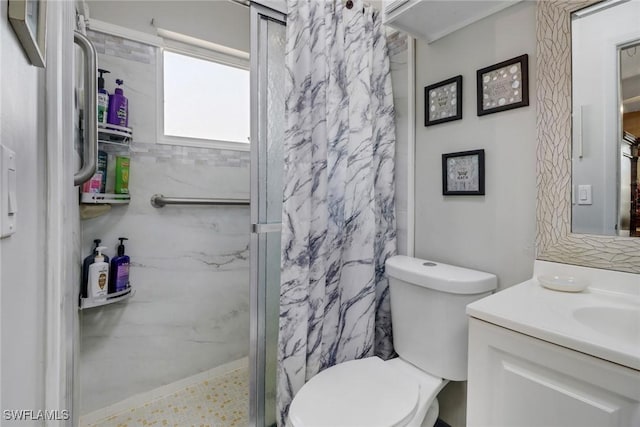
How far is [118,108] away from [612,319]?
2.13 m

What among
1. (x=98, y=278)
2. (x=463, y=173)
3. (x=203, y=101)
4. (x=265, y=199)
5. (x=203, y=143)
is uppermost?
(x=203, y=101)

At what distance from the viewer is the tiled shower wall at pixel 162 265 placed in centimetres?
158

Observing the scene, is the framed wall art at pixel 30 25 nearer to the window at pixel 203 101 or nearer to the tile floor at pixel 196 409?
the window at pixel 203 101

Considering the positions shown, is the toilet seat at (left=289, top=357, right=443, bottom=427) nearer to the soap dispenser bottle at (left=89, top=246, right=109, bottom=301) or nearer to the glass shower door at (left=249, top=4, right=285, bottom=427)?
the glass shower door at (left=249, top=4, right=285, bottom=427)

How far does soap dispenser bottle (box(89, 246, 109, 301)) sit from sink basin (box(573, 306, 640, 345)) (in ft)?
6.17

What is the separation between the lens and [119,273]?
60.3 inches

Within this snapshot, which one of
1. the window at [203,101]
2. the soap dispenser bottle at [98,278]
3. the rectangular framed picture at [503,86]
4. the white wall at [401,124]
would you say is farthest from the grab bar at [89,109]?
the rectangular framed picture at [503,86]

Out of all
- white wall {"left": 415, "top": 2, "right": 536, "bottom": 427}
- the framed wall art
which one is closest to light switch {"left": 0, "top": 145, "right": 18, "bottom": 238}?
the framed wall art

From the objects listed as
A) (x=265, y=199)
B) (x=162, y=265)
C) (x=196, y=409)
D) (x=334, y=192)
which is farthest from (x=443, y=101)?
(x=196, y=409)

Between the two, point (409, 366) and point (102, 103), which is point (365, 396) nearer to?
point (409, 366)

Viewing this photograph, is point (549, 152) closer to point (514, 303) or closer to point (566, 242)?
point (566, 242)

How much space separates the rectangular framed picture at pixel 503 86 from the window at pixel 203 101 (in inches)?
56.3

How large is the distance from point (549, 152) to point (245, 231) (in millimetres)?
1680

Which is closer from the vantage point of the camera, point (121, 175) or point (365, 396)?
point (365, 396)
